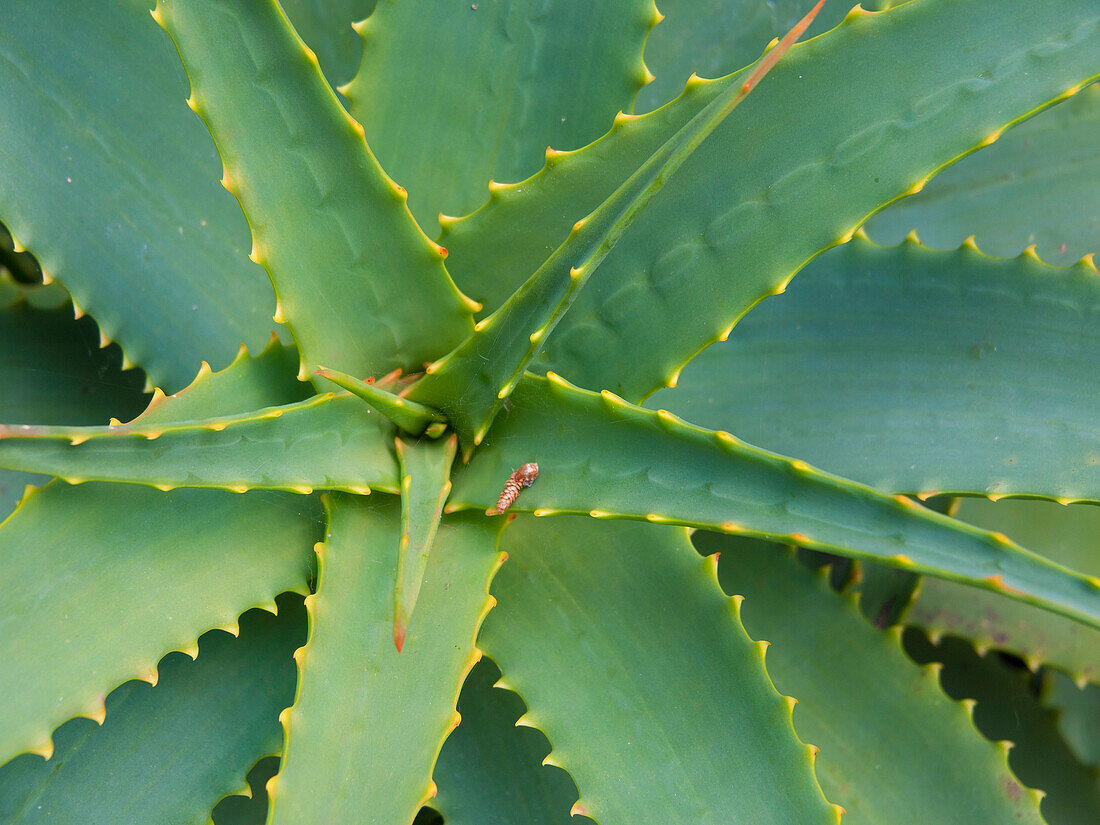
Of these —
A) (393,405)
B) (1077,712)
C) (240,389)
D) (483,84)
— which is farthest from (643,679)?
(1077,712)

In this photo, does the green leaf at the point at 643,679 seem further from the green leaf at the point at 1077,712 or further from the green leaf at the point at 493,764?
the green leaf at the point at 1077,712

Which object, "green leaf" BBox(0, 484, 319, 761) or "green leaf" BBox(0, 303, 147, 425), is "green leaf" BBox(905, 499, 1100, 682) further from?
"green leaf" BBox(0, 303, 147, 425)

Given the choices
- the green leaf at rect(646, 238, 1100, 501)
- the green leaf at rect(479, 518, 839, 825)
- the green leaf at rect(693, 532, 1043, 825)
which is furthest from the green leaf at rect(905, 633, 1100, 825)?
the green leaf at rect(479, 518, 839, 825)

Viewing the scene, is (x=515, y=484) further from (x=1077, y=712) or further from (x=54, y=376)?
(x=1077, y=712)

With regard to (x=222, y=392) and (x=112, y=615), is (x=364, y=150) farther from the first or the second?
(x=112, y=615)

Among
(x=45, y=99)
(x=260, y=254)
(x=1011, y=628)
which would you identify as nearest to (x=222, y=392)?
(x=260, y=254)

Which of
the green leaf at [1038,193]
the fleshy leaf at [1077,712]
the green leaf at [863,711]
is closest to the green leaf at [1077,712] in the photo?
the fleshy leaf at [1077,712]
